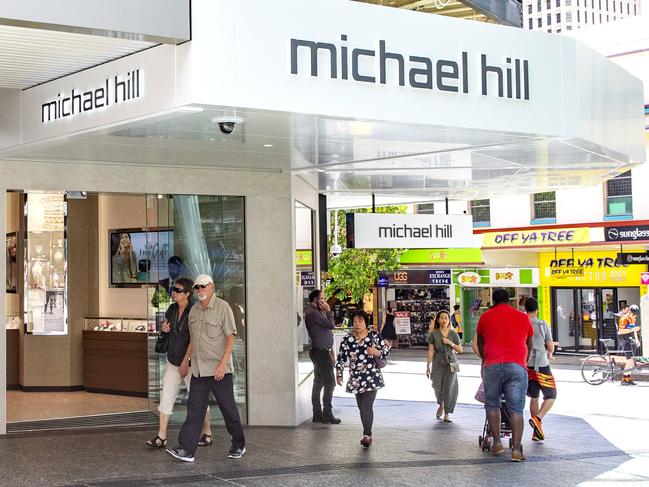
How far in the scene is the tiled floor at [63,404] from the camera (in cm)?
1316

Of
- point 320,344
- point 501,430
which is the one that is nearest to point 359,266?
point 320,344

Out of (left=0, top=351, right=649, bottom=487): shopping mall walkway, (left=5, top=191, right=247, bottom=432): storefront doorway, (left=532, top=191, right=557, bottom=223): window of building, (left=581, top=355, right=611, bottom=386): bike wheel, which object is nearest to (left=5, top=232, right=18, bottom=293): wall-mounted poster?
(left=5, top=191, right=247, bottom=432): storefront doorway

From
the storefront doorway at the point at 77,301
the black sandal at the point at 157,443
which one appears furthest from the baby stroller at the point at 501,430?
the storefront doorway at the point at 77,301

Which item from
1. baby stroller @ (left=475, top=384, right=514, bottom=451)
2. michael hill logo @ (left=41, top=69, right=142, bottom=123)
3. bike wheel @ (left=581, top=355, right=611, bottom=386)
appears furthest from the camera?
bike wheel @ (left=581, top=355, right=611, bottom=386)

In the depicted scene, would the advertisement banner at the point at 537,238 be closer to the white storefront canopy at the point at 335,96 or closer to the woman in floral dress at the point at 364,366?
the white storefront canopy at the point at 335,96

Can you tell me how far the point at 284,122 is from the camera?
8602mm

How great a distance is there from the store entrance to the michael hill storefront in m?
17.3

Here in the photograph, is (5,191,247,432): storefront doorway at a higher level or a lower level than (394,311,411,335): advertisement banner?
higher

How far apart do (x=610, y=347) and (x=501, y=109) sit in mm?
22376

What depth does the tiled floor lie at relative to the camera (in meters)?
13.2

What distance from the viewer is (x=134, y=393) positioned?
1541cm

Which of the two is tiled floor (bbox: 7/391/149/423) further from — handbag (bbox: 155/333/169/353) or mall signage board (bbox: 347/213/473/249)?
mall signage board (bbox: 347/213/473/249)

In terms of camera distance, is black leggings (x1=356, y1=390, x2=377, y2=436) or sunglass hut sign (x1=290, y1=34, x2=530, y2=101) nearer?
sunglass hut sign (x1=290, y1=34, x2=530, y2=101)

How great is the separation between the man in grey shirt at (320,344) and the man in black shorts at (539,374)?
9.37ft
